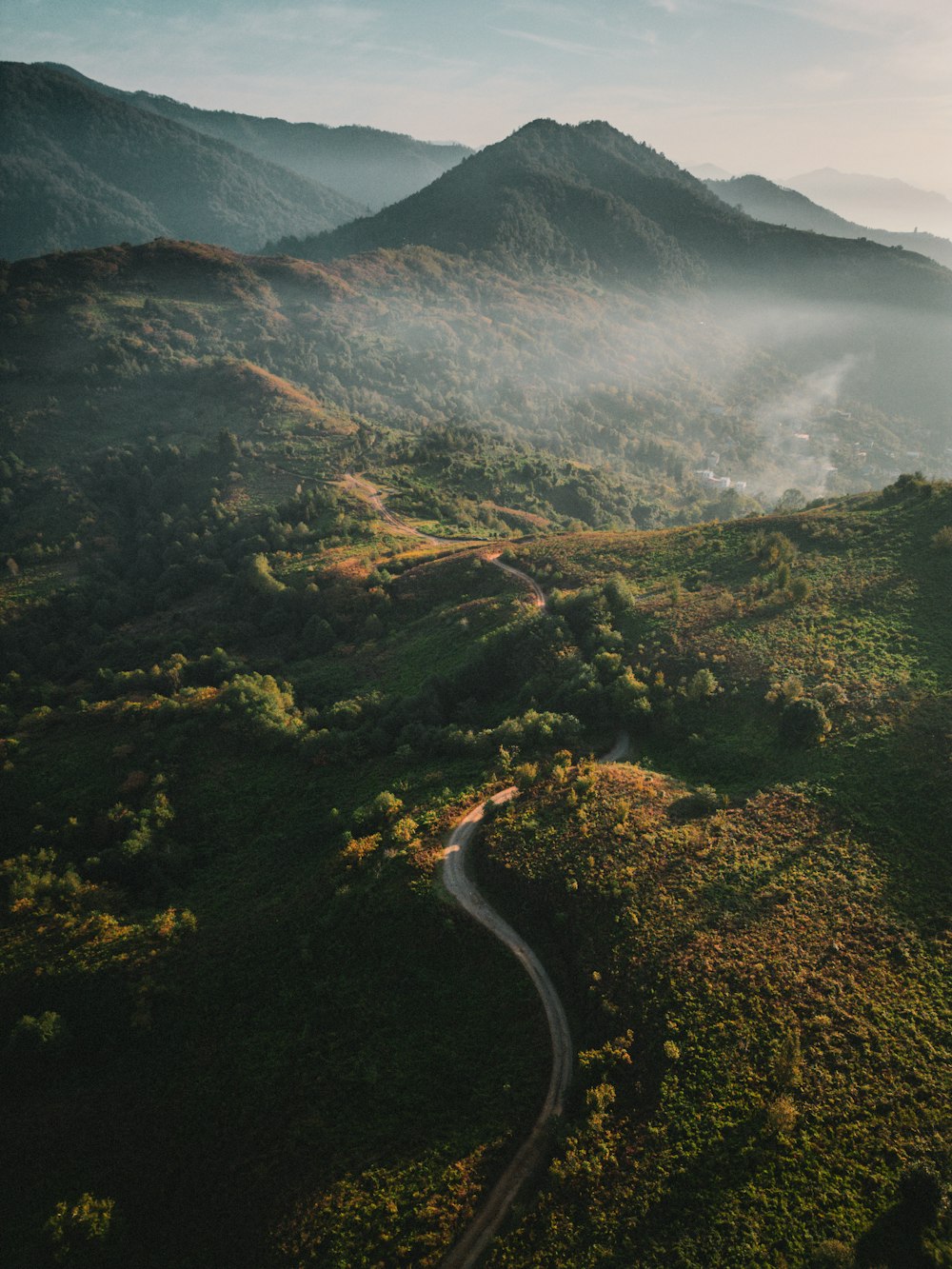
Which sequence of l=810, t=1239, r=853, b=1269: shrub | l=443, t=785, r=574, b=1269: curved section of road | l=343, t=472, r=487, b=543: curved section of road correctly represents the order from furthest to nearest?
l=343, t=472, r=487, b=543: curved section of road, l=443, t=785, r=574, b=1269: curved section of road, l=810, t=1239, r=853, b=1269: shrub

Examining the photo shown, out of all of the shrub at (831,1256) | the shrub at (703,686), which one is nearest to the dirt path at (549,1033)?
the shrub at (831,1256)

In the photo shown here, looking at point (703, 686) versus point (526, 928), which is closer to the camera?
point (526, 928)

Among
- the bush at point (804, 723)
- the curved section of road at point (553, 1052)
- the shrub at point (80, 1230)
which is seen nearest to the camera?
the curved section of road at point (553, 1052)

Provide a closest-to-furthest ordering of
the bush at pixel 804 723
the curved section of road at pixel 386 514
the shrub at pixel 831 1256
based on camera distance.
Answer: the shrub at pixel 831 1256 < the bush at pixel 804 723 < the curved section of road at pixel 386 514

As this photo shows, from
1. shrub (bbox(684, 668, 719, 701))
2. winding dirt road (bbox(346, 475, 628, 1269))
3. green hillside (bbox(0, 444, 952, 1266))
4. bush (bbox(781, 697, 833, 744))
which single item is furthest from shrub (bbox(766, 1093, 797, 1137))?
shrub (bbox(684, 668, 719, 701))

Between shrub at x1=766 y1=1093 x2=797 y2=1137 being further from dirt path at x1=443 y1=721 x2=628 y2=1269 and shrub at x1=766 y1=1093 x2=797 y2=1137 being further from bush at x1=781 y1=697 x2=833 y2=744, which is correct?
bush at x1=781 y1=697 x2=833 y2=744

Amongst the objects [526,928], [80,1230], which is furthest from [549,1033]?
[80,1230]

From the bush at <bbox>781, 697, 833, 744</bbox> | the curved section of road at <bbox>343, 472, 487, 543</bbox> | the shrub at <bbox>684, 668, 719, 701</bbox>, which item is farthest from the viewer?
the curved section of road at <bbox>343, 472, 487, 543</bbox>

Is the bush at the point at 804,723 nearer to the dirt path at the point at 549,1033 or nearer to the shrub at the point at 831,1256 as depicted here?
the dirt path at the point at 549,1033

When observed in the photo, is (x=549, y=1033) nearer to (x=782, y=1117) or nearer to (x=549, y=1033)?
(x=549, y=1033)
